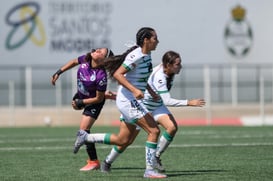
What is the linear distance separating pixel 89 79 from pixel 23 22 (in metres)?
25.1

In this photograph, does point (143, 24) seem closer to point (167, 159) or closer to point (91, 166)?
point (167, 159)

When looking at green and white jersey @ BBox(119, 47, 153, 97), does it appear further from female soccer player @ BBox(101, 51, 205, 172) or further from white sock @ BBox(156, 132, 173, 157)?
white sock @ BBox(156, 132, 173, 157)

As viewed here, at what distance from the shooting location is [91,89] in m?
15.1

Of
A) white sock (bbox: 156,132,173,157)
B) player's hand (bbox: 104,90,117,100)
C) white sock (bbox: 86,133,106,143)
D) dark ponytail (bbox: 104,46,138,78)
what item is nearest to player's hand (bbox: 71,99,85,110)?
player's hand (bbox: 104,90,117,100)

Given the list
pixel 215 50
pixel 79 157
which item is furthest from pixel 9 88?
pixel 79 157

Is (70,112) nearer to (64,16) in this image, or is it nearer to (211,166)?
(64,16)

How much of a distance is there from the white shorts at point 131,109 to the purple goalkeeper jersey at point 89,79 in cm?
169

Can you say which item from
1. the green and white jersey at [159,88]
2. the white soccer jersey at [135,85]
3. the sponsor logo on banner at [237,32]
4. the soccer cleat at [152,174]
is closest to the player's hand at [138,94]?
the white soccer jersey at [135,85]

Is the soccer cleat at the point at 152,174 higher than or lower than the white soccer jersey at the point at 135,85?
lower

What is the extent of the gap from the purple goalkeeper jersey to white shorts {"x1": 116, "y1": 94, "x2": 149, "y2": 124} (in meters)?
→ 1.69

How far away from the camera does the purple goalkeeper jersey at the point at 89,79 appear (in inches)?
587

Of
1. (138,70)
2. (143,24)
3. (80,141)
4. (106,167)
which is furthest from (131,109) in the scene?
(143,24)

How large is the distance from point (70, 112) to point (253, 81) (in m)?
8.09

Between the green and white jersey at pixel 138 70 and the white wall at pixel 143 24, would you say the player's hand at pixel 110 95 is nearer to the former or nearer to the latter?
the green and white jersey at pixel 138 70
